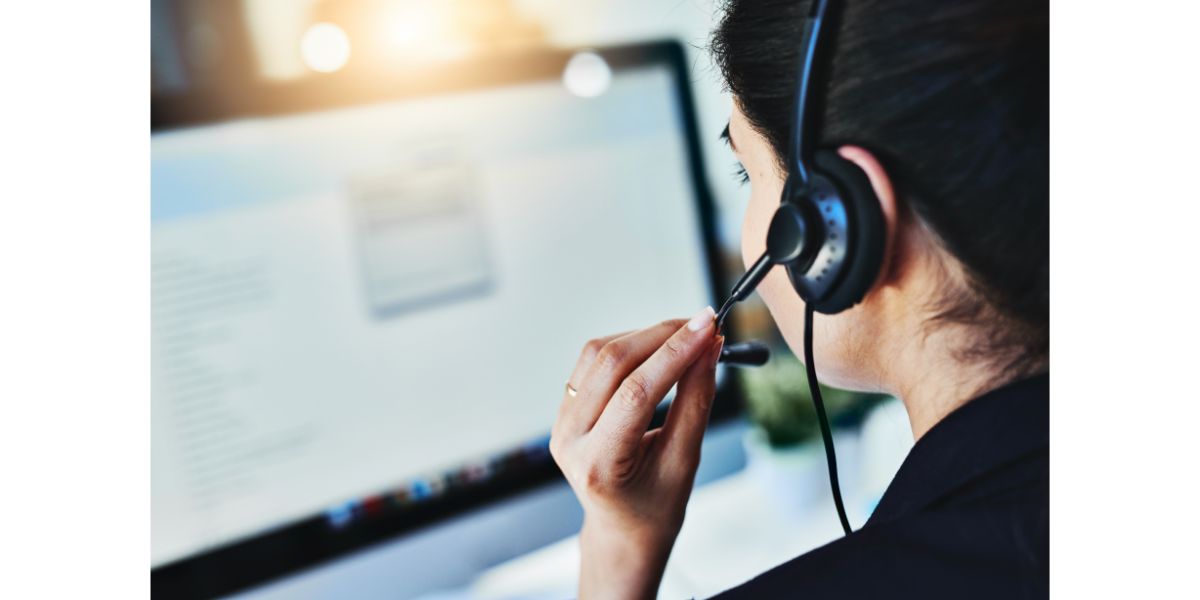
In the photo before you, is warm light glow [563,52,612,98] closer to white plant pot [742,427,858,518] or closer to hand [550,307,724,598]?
hand [550,307,724,598]

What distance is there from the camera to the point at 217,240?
1.92ft

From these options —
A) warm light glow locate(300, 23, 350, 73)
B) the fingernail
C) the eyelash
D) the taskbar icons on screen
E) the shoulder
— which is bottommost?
the taskbar icons on screen

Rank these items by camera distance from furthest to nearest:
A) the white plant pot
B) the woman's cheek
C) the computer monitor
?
the white plant pot
the computer monitor
the woman's cheek

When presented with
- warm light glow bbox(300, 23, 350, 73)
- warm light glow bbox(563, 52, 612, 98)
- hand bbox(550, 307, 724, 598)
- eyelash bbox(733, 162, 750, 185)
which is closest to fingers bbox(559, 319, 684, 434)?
hand bbox(550, 307, 724, 598)

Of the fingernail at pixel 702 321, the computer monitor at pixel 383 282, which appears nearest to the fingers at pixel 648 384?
the fingernail at pixel 702 321

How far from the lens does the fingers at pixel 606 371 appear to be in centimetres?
51

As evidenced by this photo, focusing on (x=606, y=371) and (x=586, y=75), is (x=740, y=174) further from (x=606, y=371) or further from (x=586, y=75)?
(x=586, y=75)

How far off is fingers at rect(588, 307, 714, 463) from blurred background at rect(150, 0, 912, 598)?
0.12 m

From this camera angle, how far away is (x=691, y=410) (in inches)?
20.9

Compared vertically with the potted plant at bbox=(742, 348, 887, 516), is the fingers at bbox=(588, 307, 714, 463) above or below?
above

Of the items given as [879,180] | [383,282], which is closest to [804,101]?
[879,180]

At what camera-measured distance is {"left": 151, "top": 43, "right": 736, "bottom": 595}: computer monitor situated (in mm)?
578
